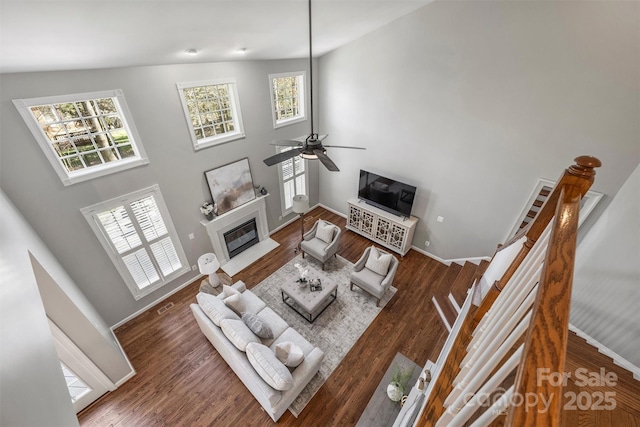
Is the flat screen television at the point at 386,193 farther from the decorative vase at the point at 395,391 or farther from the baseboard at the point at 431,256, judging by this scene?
the decorative vase at the point at 395,391

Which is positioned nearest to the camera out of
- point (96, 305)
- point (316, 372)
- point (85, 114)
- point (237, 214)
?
point (85, 114)

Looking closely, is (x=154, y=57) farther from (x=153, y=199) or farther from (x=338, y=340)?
(x=338, y=340)

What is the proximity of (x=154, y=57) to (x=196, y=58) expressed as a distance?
0.72 meters

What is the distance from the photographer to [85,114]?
3.82 m

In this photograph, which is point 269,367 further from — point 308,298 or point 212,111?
point 212,111

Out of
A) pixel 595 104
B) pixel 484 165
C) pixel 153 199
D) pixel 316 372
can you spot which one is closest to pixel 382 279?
pixel 316 372

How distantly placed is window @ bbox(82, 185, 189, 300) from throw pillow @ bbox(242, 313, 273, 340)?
2.26m

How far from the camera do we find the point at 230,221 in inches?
232

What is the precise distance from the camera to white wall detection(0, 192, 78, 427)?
0.97 m

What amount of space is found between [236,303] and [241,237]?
2295 mm

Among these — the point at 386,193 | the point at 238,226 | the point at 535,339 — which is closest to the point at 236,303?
the point at 238,226

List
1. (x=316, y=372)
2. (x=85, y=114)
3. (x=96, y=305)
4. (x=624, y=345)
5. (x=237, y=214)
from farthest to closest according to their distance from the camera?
(x=237, y=214) < (x=96, y=305) < (x=316, y=372) < (x=85, y=114) < (x=624, y=345)

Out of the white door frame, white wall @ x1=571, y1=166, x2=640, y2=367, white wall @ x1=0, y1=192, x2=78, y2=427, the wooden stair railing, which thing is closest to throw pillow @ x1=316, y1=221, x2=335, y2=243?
white wall @ x1=571, y1=166, x2=640, y2=367

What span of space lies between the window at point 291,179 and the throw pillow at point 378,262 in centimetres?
297
